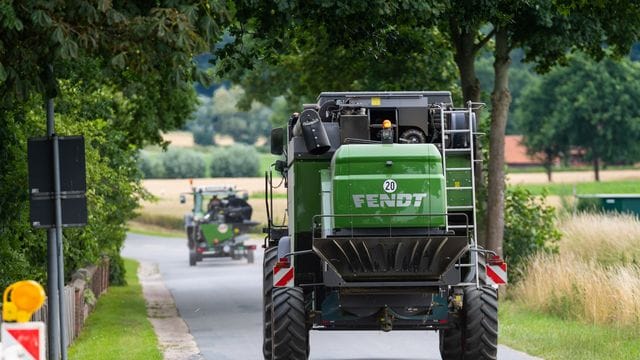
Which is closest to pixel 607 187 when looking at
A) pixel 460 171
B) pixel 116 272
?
pixel 116 272

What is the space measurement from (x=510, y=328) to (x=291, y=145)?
680cm

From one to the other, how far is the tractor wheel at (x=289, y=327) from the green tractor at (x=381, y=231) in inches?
0.4

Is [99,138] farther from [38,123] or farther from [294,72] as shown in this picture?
[294,72]

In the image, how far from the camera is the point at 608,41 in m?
27.7

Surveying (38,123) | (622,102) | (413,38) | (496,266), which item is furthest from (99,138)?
(622,102)

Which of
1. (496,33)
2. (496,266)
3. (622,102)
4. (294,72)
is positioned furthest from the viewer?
(622,102)

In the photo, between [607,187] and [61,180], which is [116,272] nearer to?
[61,180]

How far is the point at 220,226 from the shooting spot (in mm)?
48812

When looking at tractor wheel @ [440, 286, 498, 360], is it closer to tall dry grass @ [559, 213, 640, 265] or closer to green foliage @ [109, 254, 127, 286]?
tall dry grass @ [559, 213, 640, 265]

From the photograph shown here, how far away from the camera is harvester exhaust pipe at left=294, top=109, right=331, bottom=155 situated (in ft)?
53.3

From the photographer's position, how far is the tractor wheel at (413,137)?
16828 mm

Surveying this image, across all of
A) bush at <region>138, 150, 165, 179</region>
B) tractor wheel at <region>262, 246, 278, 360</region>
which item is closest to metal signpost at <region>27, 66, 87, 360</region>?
tractor wheel at <region>262, 246, 278, 360</region>

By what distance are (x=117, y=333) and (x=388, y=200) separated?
9.48m

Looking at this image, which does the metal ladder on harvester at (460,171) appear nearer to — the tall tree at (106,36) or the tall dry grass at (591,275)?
the tall tree at (106,36)
